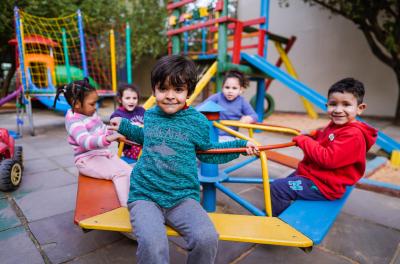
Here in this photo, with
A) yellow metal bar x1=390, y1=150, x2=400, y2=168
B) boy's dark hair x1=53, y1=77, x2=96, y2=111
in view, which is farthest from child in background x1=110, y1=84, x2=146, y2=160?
yellow metal bar x1=390, y1=150, x2=400, y2=168

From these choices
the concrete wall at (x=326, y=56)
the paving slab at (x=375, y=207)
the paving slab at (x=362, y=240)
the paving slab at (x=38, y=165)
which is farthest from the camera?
the concrete wall at (x=326, y=56)

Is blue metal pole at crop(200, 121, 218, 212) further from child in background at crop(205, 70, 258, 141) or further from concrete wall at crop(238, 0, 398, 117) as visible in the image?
concrete wall at crop(238, 0, 398, 117)

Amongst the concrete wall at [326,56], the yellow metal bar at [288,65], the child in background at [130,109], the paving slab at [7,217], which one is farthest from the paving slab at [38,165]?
the concrete wall at [326,56]

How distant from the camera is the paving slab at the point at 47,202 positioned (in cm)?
202

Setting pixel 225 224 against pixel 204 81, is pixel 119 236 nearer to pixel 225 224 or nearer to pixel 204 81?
pixel 225 224

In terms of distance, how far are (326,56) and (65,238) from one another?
787cm

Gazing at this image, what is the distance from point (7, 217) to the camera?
1.94m

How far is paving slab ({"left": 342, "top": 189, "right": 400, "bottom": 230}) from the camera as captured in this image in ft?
6.65

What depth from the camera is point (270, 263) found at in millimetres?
1510

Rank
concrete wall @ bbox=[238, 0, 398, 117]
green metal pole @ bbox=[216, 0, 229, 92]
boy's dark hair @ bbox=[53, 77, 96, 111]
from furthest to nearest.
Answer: concrete wall @ bbox=[238, 0, 398, 117]
green metal pole @ bbox=[216, 0, 229, 92]
boy's dark hair @ bbox=[53, 77, 96, 111]

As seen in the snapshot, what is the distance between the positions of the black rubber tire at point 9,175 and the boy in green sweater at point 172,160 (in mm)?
1603

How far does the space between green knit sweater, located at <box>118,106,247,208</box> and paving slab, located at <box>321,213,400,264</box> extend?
95 cm

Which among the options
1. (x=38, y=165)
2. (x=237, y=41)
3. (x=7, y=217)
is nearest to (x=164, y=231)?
(x=7, y=217)

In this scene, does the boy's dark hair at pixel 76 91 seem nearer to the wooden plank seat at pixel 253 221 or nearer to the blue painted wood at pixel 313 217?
the wooden plank seat at pixel 253 221
